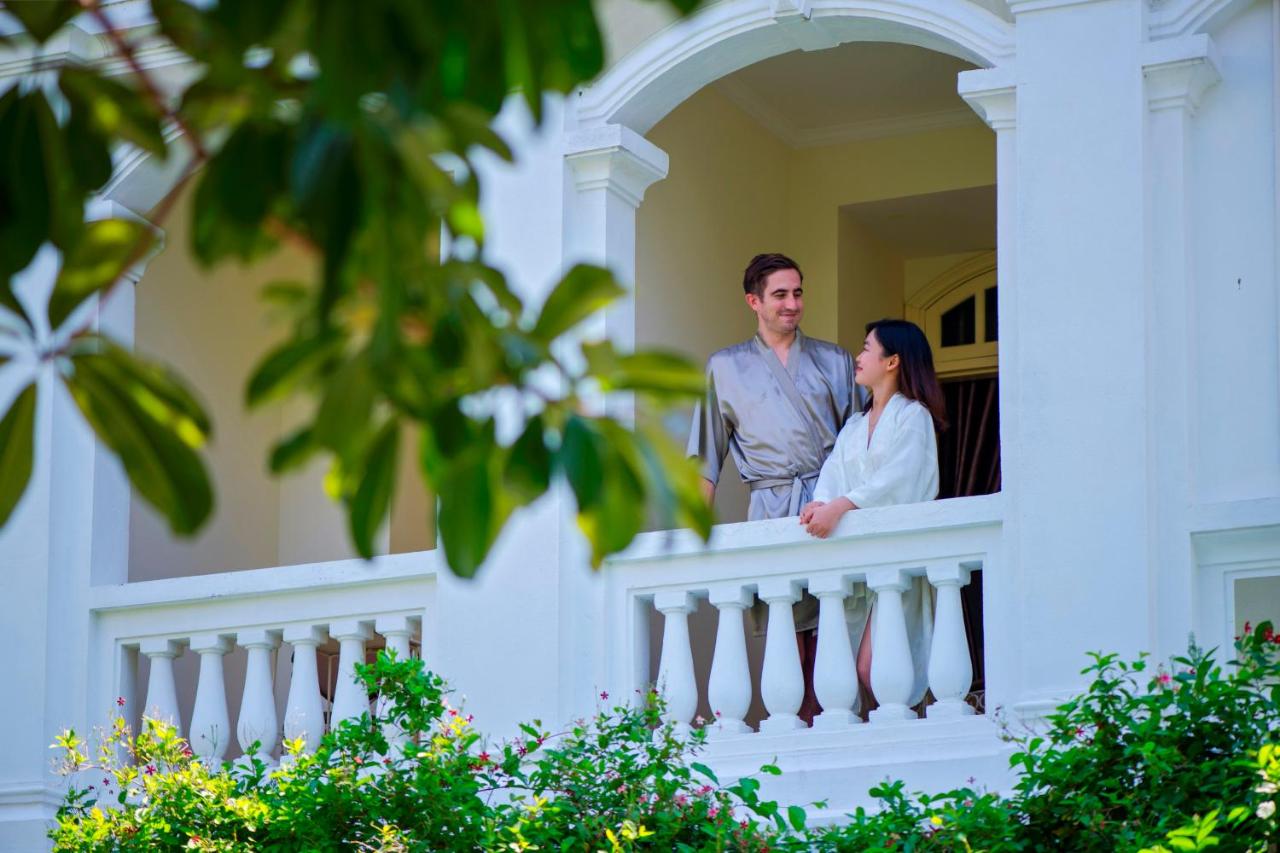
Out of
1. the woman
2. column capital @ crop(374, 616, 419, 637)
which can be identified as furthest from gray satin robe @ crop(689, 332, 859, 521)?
column capital @ crop(374, 616, 419, 637)

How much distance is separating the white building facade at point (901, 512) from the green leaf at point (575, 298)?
4.28 metres

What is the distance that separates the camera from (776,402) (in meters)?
9.68

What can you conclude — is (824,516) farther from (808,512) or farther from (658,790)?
(658,790)

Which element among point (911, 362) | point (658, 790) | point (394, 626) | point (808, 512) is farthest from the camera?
point (394, 626)

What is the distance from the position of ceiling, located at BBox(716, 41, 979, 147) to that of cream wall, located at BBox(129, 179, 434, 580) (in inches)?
99.8

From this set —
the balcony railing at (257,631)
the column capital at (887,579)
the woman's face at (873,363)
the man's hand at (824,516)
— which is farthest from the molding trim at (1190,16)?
the balcony railing at (257,631)

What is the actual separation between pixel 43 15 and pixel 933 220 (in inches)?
398

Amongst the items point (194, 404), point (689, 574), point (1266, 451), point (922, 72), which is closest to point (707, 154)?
point (922, 72)

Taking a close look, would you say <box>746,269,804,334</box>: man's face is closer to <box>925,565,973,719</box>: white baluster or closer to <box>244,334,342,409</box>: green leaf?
<box>925,565,973,719</box>: white baluster

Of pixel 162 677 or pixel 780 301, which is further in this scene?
pixel 162 677

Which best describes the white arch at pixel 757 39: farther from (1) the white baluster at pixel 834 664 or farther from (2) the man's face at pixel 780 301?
(1) the white baluster at pixel 834 664

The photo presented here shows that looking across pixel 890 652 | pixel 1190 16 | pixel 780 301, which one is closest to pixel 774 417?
pixel 780 301

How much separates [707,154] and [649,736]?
4.66 m

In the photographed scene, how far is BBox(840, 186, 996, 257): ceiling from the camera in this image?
12.7 m
